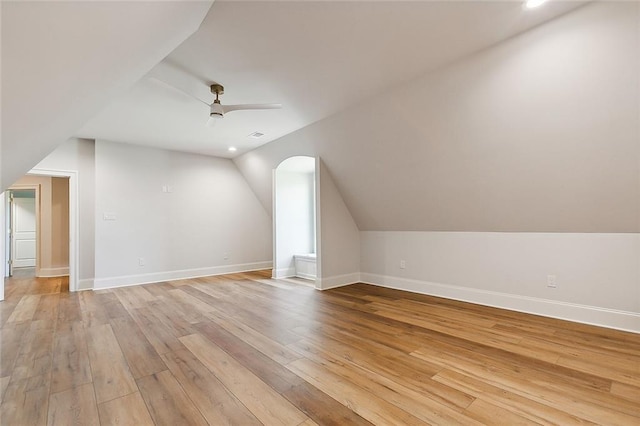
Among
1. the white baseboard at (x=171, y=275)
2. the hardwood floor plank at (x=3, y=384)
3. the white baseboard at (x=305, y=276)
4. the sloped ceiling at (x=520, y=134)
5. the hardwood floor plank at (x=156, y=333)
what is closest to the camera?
the hardwood floor plank at (x=3, y=384)

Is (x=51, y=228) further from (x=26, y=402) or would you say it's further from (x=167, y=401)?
(x=167, y=401)

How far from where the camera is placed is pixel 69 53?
1.27m

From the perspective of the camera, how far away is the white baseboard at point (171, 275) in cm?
506

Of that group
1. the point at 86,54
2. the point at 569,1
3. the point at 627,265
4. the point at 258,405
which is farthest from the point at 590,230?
the point at 86,54

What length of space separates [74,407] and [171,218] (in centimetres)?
448

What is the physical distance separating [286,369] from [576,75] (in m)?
3.23

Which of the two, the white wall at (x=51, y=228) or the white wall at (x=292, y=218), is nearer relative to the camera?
the white wall at (x=292, y=218)

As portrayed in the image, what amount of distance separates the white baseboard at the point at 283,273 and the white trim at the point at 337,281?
1275mm

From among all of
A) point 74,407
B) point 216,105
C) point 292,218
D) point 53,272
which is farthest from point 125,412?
point 53,272

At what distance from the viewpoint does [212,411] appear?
1668mm

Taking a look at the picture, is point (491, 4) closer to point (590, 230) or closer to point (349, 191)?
point (590, 230)

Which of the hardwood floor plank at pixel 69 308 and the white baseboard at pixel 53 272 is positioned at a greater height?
the white baseboard at pixel 53 272

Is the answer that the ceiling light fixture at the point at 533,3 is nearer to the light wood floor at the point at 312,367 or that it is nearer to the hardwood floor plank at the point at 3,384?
the light wood floor at the point at 312,367

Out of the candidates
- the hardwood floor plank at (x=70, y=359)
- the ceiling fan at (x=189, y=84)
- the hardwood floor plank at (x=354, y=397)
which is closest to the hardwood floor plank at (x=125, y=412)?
the hardwood floor plank at (x=70, y=359)
